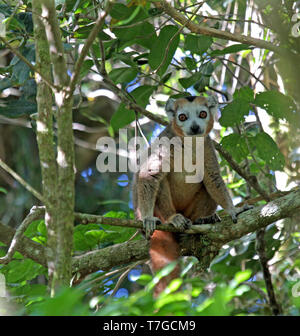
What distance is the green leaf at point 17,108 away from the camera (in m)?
4.84

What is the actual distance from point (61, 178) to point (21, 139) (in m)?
7.27

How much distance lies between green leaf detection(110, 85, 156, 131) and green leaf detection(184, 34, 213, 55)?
0.65m

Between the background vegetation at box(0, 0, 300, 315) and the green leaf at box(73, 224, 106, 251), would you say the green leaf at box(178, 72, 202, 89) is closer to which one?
the background vegetation at box(0, 0, 300, 315)

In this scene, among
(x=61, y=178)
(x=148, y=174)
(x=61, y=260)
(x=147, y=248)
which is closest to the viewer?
(x=61, y=260)

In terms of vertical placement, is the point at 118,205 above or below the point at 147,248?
above

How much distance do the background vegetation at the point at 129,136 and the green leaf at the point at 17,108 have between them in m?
0.01

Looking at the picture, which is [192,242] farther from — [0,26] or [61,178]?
[0,26]

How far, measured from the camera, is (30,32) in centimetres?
473

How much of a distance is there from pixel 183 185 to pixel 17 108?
237 cm

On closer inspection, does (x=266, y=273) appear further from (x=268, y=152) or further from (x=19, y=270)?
(x=19, y=270)

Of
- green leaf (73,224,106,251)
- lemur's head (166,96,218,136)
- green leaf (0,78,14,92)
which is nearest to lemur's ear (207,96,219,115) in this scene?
lemur's head (166,96,218,136)

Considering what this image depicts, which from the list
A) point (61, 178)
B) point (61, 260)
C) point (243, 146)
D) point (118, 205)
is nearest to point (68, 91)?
point (61, 178)

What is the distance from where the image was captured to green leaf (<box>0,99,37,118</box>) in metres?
4.84

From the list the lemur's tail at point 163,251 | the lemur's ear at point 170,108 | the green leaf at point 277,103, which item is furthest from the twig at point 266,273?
the lemur's ear at point 170,108
